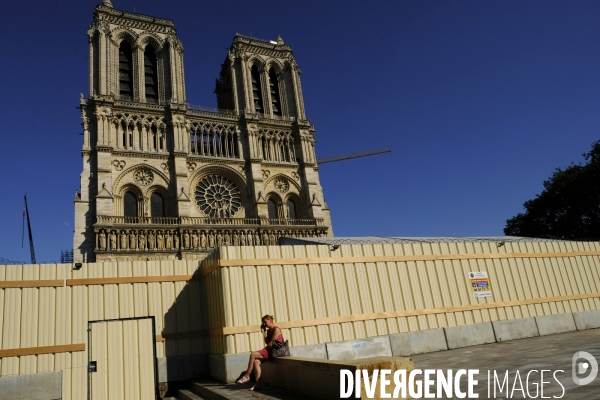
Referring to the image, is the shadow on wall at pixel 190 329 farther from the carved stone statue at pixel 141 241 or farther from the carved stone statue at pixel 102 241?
the carved stone statue at pixel 141 241

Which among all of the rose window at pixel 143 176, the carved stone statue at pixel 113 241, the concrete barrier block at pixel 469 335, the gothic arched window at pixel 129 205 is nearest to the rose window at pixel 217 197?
the rose window at pixel 143 176

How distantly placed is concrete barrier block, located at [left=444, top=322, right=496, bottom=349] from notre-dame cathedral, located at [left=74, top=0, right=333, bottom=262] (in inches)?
898

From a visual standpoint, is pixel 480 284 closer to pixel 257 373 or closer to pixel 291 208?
pixel 257 373

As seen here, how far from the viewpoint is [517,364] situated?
823 cm

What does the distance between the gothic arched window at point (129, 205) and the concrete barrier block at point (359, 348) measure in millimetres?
26094

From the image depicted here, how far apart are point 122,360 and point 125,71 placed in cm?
3418

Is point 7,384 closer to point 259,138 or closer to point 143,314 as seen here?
point 143,314

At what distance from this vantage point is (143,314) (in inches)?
446

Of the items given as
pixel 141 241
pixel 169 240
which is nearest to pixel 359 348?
pixel 169 240

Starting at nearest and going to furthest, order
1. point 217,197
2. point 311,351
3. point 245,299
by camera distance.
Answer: point 245,299
point 311,351
point 217,197

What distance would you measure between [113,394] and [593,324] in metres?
15.5

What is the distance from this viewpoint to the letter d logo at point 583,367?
6.13 metres

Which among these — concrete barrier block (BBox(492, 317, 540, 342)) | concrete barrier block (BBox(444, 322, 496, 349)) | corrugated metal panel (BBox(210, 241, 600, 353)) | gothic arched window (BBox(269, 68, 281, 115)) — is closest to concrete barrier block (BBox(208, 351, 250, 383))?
corrugated metal panel (BBox(210, 241, 600, 353))

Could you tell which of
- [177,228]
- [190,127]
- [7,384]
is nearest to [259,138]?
[190,127]
